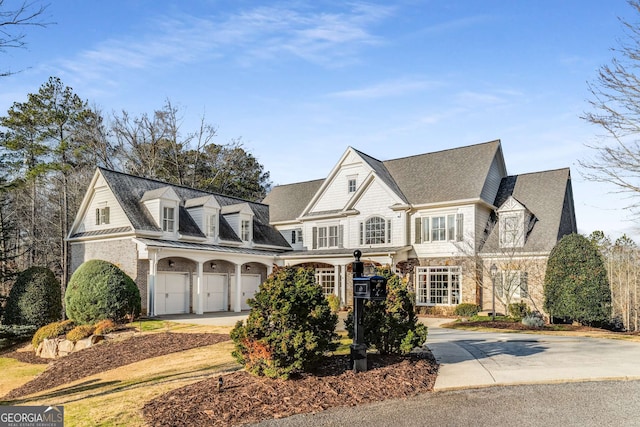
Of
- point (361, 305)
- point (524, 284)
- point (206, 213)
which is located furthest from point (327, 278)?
point (361, 305)

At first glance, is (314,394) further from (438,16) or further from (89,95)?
(89,95)

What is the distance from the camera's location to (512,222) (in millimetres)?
23125

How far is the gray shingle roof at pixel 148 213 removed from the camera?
22469 mm

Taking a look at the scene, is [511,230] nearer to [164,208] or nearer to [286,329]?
[164,208]

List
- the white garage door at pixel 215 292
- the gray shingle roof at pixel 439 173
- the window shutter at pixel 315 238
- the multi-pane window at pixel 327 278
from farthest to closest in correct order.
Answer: the window shutter at pixel 315 238
the multi-pane window at pixel 327 278
the white garage door at pixel 215 292
the gray shingle roof at pixel 439 173

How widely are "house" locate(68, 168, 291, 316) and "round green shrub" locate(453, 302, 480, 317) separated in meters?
10.6

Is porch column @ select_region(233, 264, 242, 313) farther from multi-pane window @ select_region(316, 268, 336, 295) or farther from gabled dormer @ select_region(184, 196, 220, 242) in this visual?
multi-pane window @ select_region(316, 268, 336, 295)

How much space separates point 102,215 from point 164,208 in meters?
3.22

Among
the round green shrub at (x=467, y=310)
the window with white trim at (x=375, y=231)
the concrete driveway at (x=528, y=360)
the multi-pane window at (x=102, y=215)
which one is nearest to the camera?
the concrete driveway at (x=528, y=360)

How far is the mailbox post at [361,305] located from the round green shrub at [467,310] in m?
14.8

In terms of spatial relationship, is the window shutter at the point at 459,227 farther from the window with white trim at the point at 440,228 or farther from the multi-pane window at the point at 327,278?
the multi-pane window at the point at 327,278

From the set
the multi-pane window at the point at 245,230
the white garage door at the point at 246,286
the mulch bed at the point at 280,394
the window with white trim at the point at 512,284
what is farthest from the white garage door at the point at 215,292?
the mulch bed at the point at 280,394

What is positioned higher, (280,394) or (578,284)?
(578,284)

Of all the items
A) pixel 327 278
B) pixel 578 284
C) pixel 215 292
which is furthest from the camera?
pixel 327 278
